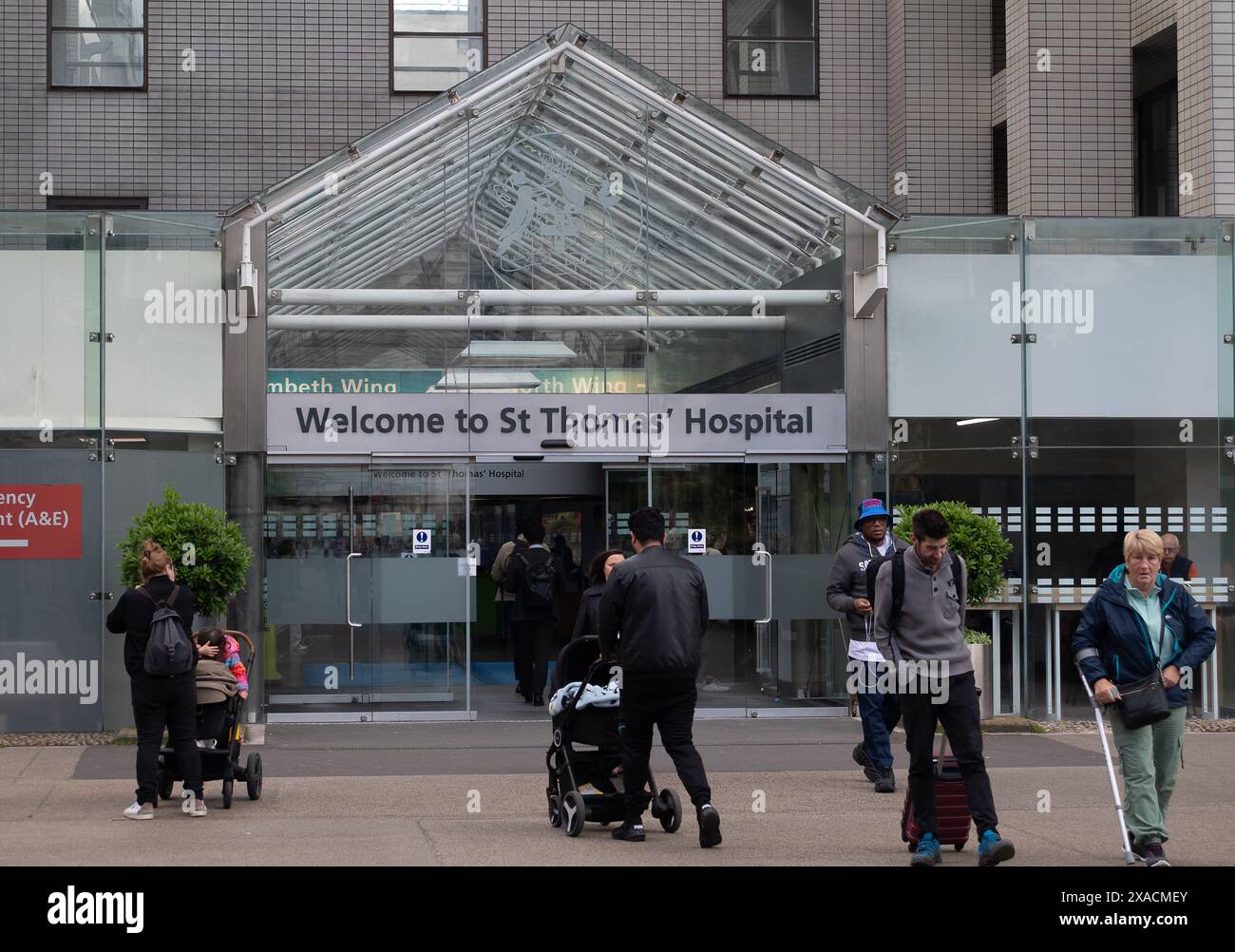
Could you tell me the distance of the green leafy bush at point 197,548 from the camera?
41.0ft

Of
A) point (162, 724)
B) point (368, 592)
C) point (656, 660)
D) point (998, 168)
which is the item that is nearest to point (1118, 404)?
point (998, 168)

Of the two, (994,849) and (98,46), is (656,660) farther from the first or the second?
(98,46)

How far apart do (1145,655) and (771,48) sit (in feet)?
42.0

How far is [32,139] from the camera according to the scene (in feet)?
59.1

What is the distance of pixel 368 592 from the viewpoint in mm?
14406

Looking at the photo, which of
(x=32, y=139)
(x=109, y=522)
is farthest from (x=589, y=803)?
(x=32, y=139)

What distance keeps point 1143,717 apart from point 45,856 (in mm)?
5388

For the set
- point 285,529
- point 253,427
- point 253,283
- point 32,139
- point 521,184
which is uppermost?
point 32,139

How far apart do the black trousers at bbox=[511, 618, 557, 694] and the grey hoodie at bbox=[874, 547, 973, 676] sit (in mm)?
7802

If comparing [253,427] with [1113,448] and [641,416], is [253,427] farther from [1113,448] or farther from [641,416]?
[1113,448]

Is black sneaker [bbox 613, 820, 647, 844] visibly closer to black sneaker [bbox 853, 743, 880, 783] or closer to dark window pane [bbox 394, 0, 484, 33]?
black sneaker [bbox 853, 743, 880, 783]

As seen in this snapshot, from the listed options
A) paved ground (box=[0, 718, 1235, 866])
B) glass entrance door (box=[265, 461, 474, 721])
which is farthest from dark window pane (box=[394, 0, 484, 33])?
paved ground (box=[0, 718, 1235, 866])

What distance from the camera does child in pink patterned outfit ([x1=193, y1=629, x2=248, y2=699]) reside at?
10.2 meters

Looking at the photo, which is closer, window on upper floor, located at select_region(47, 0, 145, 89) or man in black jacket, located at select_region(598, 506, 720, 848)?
man in black jacket, located at select_region(598, 506, 720, 848)
